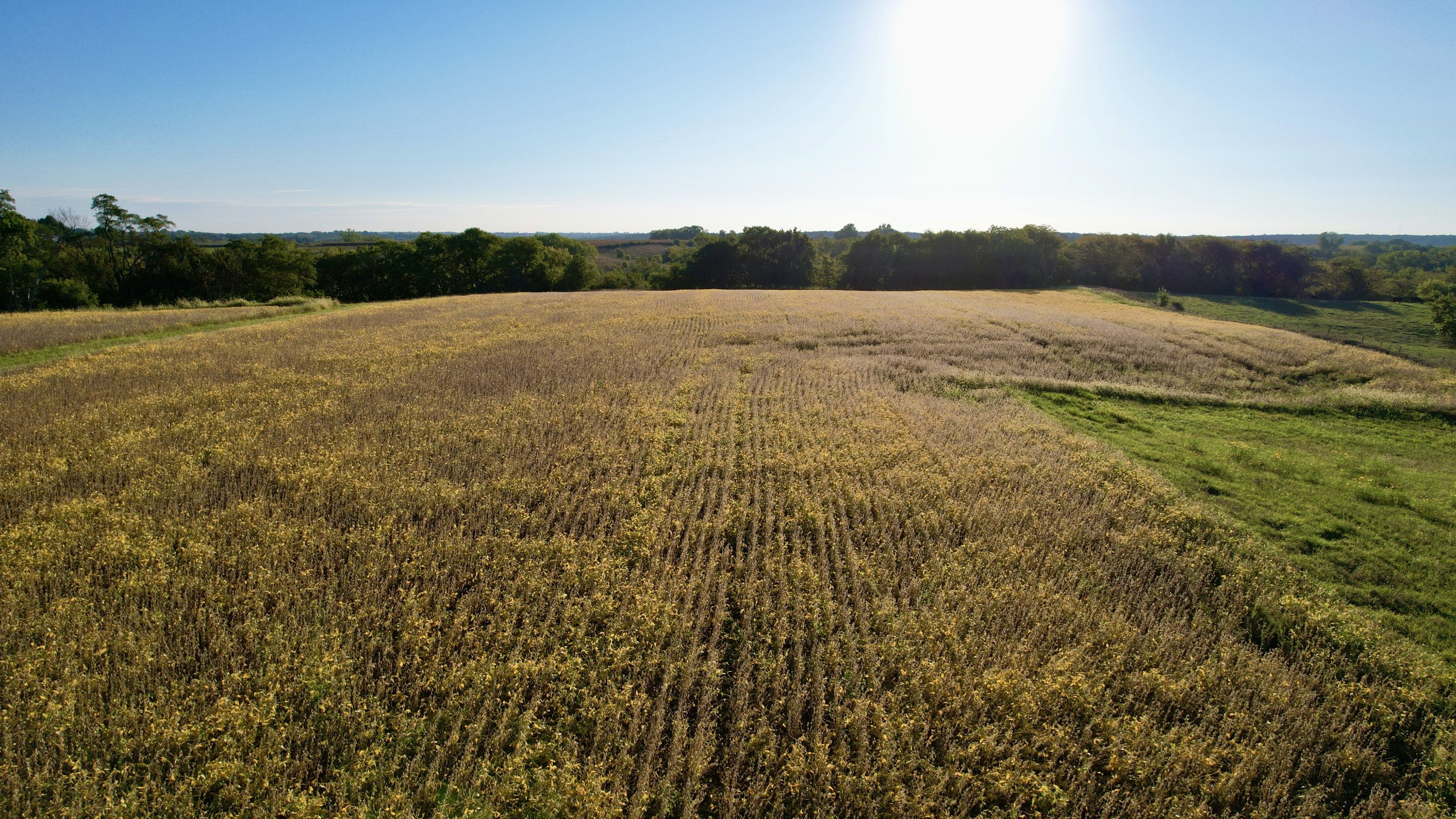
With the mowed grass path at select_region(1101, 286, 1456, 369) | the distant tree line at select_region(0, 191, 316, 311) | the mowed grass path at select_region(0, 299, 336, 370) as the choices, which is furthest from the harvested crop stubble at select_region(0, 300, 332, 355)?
the mowed grass path at select_region(1101, 286, 1456, 369)

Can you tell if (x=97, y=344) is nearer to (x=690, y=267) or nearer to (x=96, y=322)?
(x=96, y=322)

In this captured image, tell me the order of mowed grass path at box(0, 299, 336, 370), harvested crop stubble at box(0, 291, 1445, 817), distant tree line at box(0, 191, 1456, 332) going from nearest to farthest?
1. harvested crop stubble at box(0, 291, 1445, 817)
2. mowed grass path at box(0, 299, 336, 370)
3. distant tree line at box(0, 191, 1456, 332)

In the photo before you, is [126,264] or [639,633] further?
[126,264]

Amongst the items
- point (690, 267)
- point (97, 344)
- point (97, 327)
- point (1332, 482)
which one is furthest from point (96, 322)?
point (690, 267)

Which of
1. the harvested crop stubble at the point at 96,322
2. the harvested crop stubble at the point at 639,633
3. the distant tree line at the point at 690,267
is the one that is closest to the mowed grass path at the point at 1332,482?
the harvested crop stubble at the point at 639,633

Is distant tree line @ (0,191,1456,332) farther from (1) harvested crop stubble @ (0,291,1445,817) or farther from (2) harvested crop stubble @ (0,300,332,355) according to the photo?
(1) harvested crop stubble @ (0,291,1445,817)

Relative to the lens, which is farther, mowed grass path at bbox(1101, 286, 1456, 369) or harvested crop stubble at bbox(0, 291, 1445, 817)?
mowed grass path at bbox(1101, 286, 1456, 369)

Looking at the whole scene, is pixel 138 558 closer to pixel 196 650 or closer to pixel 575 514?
pixel 196 650

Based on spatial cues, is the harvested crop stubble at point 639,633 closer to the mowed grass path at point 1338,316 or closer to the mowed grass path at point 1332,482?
the mowed grass path at point 1332,482
